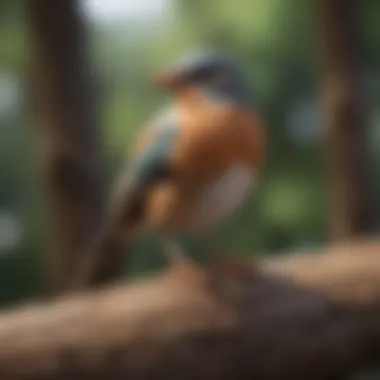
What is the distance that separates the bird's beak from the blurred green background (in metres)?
0.06

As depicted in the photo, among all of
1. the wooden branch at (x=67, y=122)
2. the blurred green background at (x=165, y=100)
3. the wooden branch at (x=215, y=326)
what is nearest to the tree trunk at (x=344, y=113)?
the blurred green background at (x=165, y=100)

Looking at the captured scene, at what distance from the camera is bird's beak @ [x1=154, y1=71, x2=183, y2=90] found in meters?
0.81

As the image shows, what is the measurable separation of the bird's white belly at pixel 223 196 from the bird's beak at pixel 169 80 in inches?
3.4

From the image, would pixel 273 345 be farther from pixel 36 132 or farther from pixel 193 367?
pixel 36 132

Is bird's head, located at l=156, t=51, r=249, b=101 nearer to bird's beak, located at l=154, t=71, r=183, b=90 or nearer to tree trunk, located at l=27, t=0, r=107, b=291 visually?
bird's beak, located at l=154, t=71, r=183, b=90

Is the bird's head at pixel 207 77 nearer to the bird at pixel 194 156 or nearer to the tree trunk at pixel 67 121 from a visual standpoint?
the bird at pixel 194 156

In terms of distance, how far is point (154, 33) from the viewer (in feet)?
3.00

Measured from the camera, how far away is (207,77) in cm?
82

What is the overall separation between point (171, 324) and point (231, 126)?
0.17m

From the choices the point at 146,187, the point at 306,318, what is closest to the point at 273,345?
the point at 306,318

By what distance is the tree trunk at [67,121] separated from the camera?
0.89 meters

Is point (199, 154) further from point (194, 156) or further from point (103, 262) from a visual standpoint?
point (103, 262)

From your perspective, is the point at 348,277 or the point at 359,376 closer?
the point at 348,277

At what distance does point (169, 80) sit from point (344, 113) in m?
0.22
